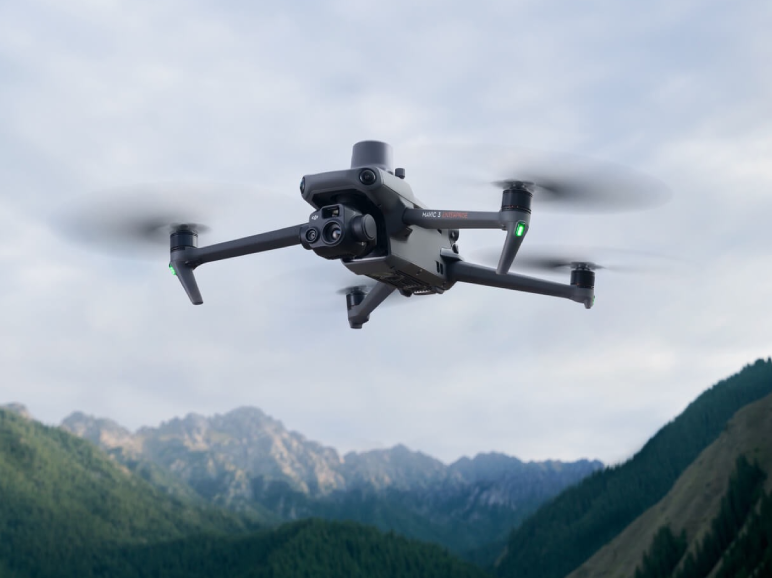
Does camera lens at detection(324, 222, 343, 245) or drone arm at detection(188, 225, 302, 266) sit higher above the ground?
drone arm at detection(188, 225, 302, 266)

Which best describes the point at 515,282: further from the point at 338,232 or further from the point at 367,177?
the point at 338,232

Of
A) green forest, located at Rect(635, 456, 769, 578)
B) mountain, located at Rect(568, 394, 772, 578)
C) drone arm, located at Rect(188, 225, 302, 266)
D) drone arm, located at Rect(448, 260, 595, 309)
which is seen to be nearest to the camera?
A: drone arm, located at Rect(188, 225, 302, 266)

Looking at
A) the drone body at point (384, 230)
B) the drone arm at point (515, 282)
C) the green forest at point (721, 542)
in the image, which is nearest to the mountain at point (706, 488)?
the green forest at point (721, 542)

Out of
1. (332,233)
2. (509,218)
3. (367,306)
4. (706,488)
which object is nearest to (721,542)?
(706,488)

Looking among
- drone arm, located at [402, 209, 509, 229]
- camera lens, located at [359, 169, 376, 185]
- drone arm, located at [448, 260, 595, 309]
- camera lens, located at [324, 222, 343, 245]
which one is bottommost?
drone arm, located at [448, 260, 595, 309]

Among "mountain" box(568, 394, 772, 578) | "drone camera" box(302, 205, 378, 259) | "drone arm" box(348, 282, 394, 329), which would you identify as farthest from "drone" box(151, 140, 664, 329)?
"mountain" box(568, 394, 772, 578)

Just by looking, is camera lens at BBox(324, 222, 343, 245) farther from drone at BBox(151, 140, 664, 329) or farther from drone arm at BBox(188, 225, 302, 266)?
drone arm at BBox(188, 225, 302, 266)

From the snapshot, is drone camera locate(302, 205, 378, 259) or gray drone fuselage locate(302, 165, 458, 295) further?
gray drone fuselage locate(302, 165, 458, 295)
